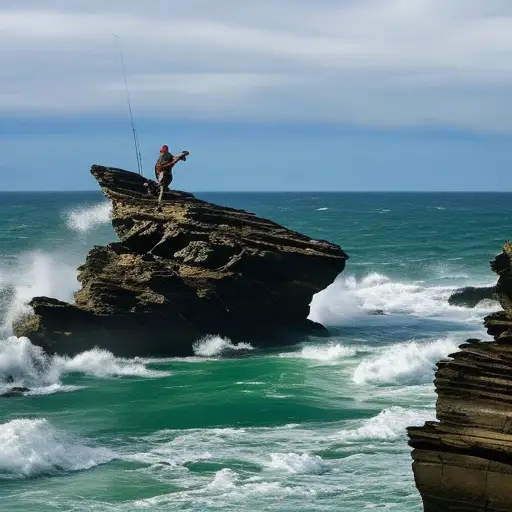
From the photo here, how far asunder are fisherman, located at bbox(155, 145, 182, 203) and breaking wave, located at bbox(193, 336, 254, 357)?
6.70m

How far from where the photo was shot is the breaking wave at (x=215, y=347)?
40094 millimetres

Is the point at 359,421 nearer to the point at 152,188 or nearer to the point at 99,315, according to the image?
the point at 99,315

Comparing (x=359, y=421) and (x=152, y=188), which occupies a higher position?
(x=152, y=188)

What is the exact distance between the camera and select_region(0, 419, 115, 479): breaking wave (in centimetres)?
2448

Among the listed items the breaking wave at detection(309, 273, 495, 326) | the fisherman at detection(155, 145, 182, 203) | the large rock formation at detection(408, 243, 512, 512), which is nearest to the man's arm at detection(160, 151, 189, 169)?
the fisherman at detection(155, 145, 182, 203)

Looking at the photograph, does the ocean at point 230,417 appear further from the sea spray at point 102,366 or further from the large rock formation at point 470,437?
the large rock formation at point 470,437

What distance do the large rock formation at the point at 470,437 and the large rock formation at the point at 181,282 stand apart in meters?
24.5

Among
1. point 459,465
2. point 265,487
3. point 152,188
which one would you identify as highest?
point 152,188

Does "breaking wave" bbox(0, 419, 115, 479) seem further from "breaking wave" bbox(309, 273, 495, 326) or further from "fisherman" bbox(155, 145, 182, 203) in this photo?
"breaking wave" bbox(309, 273, 495, 326)

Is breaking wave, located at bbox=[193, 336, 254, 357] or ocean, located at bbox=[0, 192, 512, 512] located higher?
breaking wave, located at bbox=[193, 336, 254, 357]

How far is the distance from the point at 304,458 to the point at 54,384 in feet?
43.0

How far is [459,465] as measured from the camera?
14500 mm

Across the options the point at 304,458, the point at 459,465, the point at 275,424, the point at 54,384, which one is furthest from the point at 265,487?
the point at 54,384

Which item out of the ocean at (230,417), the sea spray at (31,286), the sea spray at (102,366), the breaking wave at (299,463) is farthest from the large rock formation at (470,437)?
the sea spray at (31,286)
